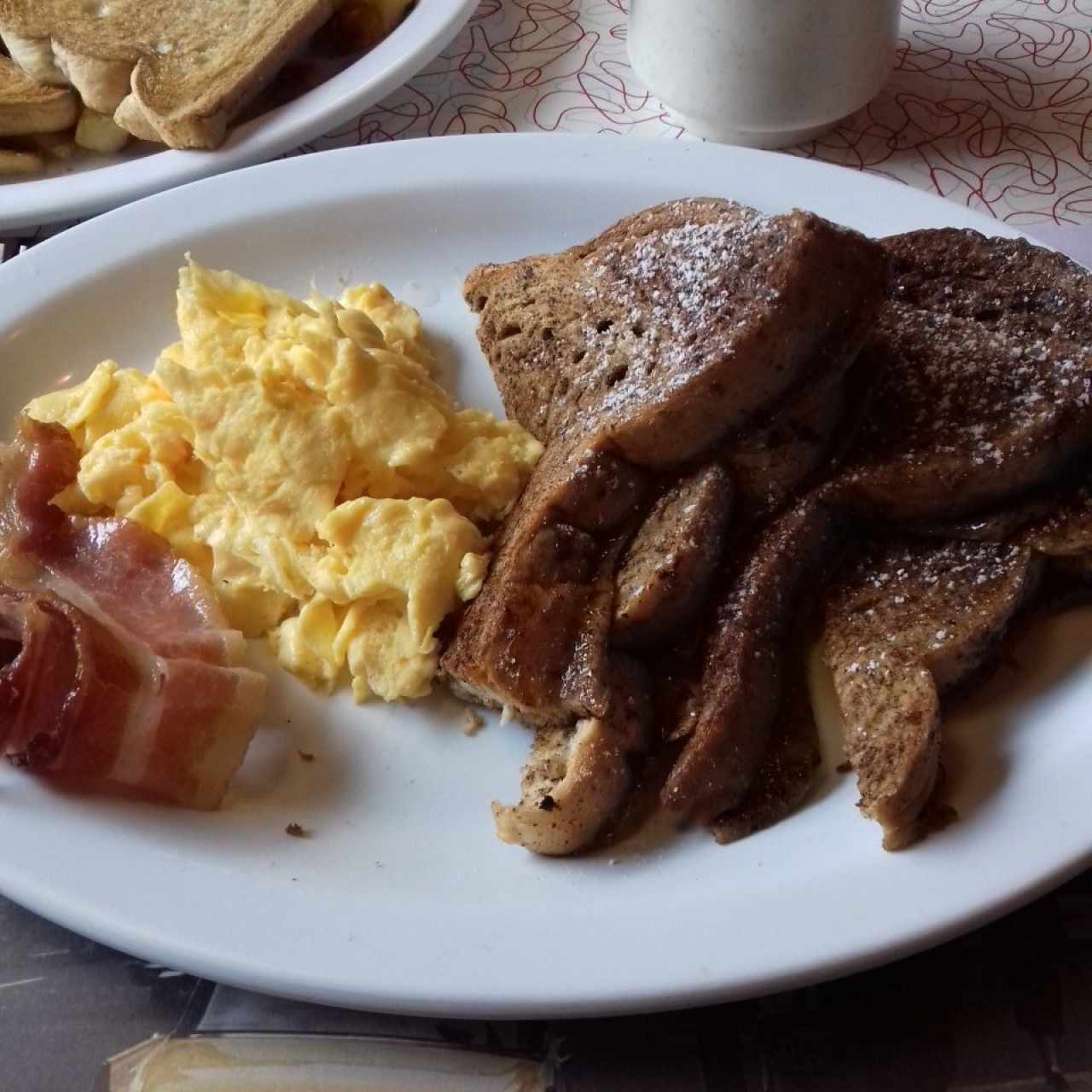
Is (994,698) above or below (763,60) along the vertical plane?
below

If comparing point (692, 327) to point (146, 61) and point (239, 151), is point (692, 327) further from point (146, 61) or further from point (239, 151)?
point (146, 61)

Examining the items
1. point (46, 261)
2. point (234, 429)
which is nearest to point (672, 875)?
point (234, 429)

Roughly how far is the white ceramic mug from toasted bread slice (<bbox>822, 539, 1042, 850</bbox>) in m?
1.35

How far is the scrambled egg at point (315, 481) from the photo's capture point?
1.94 metres

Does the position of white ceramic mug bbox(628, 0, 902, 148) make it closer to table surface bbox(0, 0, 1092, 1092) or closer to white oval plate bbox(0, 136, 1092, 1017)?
white oval plate bbox(0, 136, 1092, 1017)

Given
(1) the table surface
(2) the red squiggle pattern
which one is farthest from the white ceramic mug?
(1) the table surface

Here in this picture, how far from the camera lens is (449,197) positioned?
2.66 metres

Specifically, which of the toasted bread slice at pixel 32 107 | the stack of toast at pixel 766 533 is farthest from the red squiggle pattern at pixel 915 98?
the stack of toast at pixel 766 533

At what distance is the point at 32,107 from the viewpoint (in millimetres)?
2943

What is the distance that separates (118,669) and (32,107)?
6.21ft

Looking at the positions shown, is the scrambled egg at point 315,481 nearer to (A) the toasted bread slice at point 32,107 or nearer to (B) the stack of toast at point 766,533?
(B) the stack of toast at point 766,533

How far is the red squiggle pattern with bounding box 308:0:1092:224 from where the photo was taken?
113 inches

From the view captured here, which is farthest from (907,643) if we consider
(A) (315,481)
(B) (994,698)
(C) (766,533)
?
(A) (315,481)

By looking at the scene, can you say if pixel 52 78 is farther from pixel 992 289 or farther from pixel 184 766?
pixel 992 289
